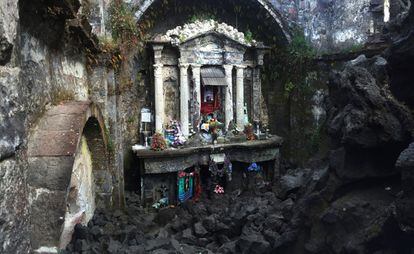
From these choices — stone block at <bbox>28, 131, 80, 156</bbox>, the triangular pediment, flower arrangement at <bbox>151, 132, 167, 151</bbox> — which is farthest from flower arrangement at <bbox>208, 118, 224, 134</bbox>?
stone block at <bbox>28, 131, 80, 156</bbox>

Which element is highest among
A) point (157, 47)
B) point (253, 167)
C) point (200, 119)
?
point (157, 47)

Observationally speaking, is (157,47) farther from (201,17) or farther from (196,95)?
(201,17)

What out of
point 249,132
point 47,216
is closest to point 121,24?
point 249,132

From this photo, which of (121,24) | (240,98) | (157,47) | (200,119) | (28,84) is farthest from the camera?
(240,98)

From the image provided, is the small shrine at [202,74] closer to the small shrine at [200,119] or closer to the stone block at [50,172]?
the small shrine at [200,119]

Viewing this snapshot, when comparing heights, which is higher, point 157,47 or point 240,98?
point 157,47

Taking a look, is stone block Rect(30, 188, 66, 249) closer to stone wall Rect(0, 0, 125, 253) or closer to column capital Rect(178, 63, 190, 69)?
stone wall Rect(0, 0, 125, 253)

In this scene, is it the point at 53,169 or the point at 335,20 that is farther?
the point at 335,20

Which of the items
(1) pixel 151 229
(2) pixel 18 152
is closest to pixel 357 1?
(1) pixel 151 229

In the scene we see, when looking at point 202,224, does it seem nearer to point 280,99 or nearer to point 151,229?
point 151,229

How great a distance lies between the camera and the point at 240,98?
9711 mm

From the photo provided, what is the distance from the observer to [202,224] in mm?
6277

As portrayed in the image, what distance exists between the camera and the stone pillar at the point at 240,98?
9672 millimetres

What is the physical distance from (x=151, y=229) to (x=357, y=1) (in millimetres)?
7201
